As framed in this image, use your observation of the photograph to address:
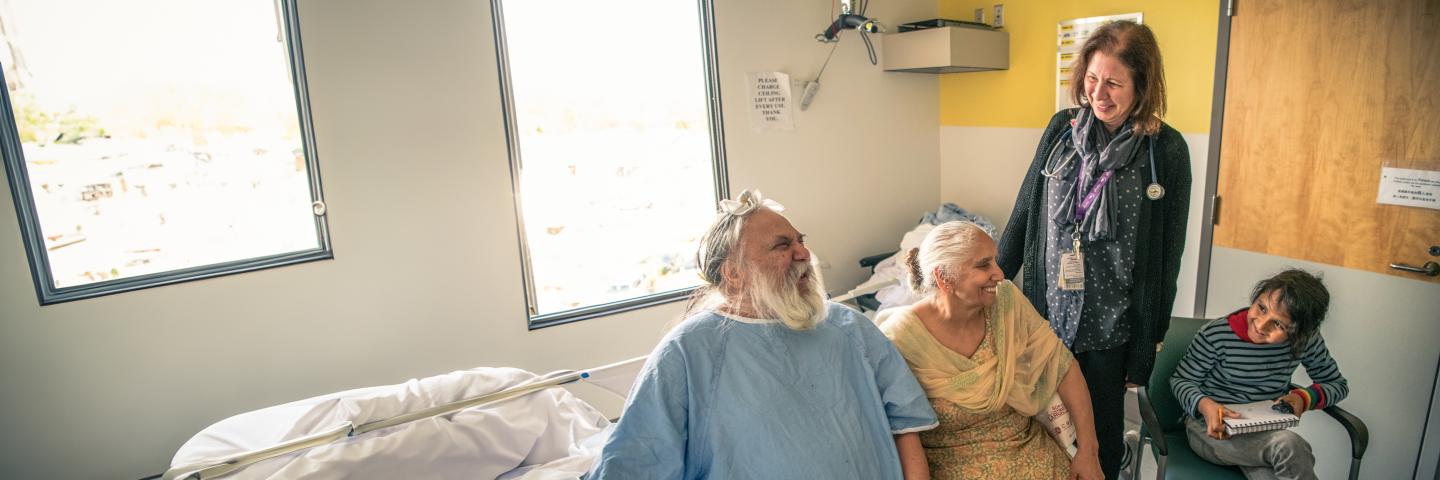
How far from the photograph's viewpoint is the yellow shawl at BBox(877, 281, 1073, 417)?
1.66 meters

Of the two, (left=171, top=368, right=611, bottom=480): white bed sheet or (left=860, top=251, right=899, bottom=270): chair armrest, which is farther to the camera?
(left=860, top=251, right=899, bottom=270): chair armrest

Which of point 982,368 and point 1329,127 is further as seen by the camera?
point 1329,127

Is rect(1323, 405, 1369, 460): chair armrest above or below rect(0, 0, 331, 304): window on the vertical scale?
below

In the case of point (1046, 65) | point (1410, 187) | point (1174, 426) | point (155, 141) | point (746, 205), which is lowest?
point (1174, 426)

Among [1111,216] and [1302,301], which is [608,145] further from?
[1302,301]

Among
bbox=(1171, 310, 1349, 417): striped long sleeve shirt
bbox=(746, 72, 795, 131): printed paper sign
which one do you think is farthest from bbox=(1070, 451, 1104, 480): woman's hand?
bbox=(746, 72, 795, 131): printed paper sign

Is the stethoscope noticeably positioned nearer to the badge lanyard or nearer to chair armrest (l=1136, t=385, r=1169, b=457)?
the badge lanyard

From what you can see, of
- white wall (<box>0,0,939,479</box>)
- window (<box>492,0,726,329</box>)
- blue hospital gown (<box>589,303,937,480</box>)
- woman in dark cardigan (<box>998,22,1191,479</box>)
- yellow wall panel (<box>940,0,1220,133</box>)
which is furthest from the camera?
window (<box>492,0,726,329</box>)

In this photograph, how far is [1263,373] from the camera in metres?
2.00

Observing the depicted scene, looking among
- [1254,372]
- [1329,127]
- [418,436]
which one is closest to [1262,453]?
[1254,372]

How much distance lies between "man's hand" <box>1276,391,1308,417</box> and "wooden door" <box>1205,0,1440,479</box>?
0.63 metres

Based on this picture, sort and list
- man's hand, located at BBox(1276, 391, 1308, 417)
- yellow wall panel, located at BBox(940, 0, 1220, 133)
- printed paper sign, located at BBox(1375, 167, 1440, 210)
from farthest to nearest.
→ yellow wall panel, located at BBox(940, 0, 1220, 133)
printed paper sign, located at BBox(1375, 167, 1440, 210)
man's hand, located at BBox(1276, 391, 1308, 417)

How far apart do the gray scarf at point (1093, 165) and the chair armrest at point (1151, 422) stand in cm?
46

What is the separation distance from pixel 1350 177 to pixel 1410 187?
0.51 ft
